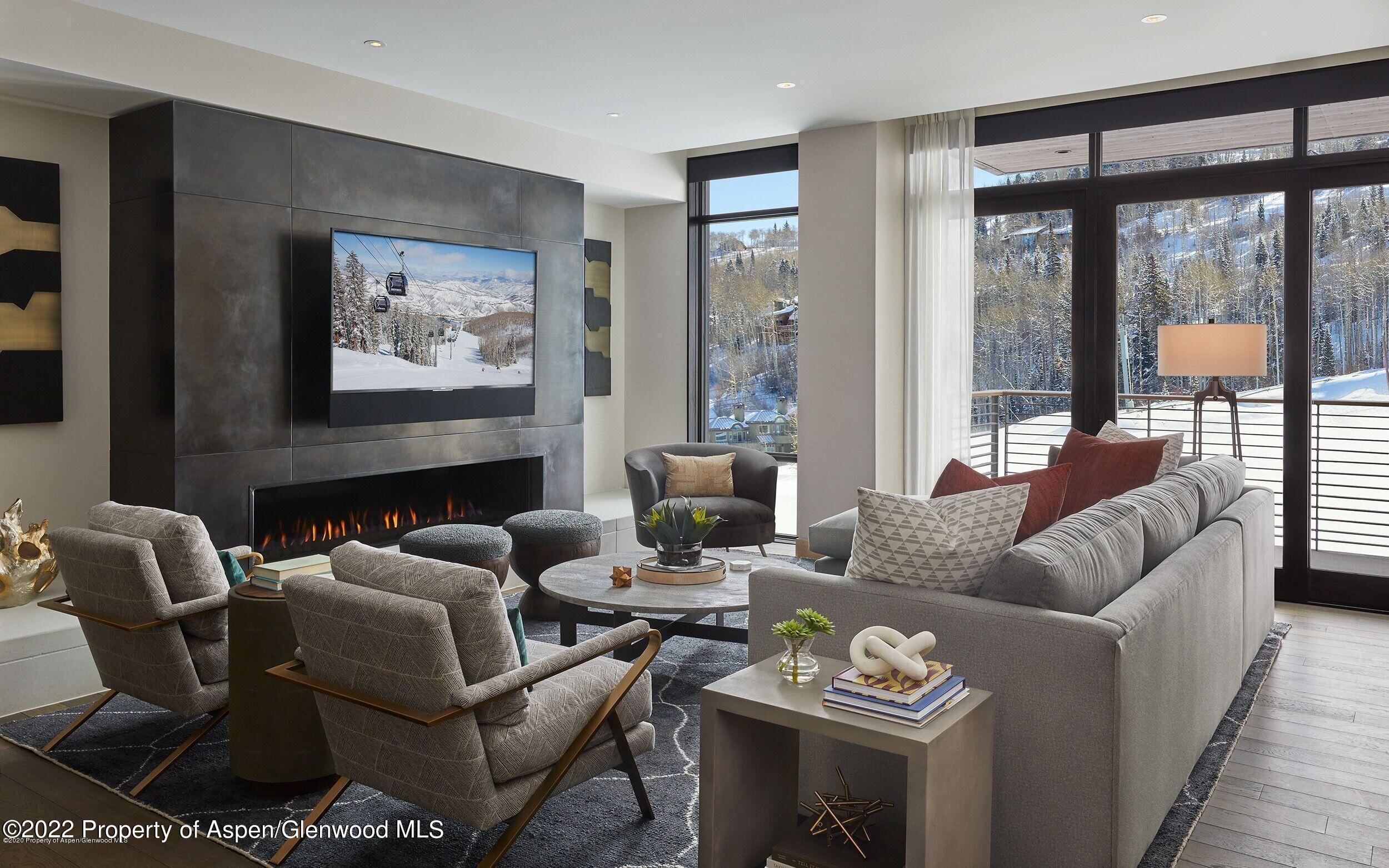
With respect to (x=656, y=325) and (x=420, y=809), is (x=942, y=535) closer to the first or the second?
(x=420, y=809)

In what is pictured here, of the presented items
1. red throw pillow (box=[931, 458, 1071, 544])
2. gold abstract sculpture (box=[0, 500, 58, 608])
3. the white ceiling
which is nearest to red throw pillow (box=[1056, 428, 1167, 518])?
red throw pillow (box=[931, 458, 1071, 544])

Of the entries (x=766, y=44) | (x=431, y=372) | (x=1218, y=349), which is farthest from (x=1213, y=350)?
(x=431, y=372)

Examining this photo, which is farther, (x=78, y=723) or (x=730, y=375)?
(x=730, y=375)

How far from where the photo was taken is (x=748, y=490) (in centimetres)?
602

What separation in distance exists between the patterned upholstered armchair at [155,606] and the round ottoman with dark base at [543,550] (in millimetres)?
2046

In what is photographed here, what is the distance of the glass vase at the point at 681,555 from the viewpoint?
4.00 meters

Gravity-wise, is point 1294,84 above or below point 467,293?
above

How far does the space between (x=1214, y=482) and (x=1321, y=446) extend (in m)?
1.89

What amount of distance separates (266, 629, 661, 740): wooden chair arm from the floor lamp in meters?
3.53

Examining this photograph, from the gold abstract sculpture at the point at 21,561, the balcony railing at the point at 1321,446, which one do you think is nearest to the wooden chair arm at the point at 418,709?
the gold abstract sculpture at the point at 21,561

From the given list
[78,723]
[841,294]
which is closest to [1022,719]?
[78,723]

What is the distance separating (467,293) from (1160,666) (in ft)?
14.0

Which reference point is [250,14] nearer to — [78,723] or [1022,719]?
[78,723]

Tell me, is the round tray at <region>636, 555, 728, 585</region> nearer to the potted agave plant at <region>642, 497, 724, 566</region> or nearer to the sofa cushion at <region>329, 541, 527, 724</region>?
the potted agave plant at <region>642, 497, 724, 566</region>
